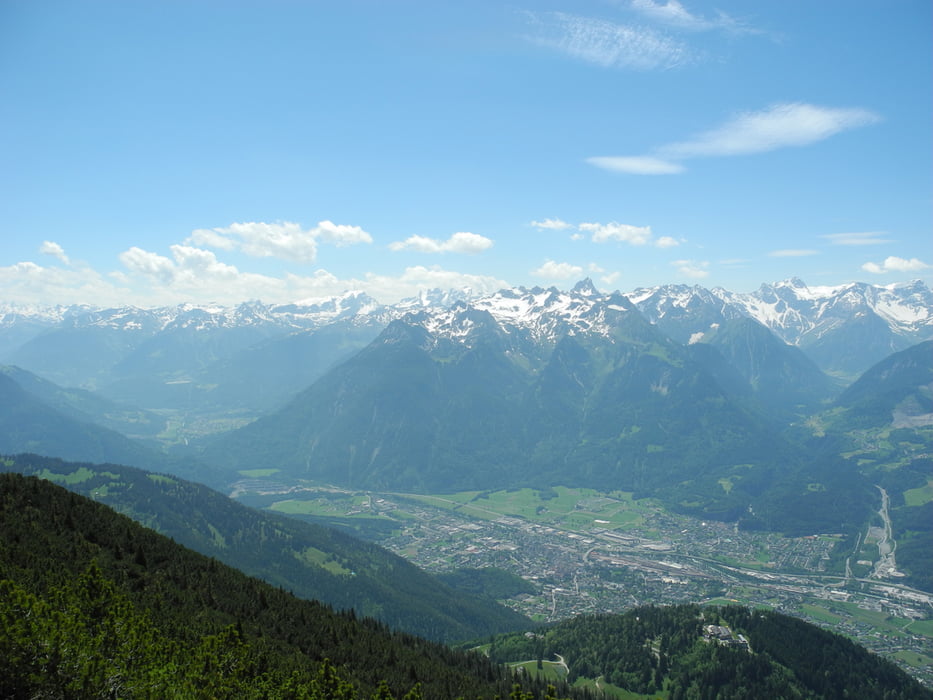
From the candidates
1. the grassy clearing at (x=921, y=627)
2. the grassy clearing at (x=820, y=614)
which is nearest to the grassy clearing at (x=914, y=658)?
the grassy clearing at (x=921, y=627)

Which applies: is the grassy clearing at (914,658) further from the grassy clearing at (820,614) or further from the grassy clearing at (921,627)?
the grassy clearing at (820,614)

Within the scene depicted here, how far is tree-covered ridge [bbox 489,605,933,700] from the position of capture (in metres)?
106

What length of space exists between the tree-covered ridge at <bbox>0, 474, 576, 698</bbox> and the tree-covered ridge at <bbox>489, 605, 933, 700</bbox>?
76.4 feet

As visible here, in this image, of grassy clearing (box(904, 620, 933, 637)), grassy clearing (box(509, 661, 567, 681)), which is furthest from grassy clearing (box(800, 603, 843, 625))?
grassy clearing (box(509, 661, 567, 681))

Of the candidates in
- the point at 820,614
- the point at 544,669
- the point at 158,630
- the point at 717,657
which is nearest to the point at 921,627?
the point at 820,614

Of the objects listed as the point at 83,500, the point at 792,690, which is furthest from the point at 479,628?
the point at 83,500

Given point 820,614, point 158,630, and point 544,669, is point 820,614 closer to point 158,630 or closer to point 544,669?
point 544,669

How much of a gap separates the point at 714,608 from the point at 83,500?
12334 centimetres

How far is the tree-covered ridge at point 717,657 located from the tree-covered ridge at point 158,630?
2329 cm

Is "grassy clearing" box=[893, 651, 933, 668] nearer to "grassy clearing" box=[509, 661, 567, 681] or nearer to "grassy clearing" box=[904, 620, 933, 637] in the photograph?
"grassy clearing" box=[904, 620, 933, 637]

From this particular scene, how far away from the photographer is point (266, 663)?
59.9 m

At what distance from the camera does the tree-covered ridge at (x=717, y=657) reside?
346 ft

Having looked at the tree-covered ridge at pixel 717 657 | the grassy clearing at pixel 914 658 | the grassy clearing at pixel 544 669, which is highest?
the tree-covered ridge at pixel 717 657

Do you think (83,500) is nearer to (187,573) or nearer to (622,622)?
(187,573)
